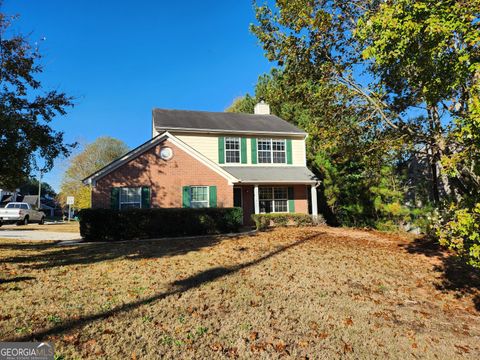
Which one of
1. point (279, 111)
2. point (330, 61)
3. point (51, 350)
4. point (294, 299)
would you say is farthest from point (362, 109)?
point (279, 111)

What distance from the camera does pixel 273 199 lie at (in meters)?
20.4

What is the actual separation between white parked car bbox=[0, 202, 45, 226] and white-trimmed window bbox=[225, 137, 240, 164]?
18150 mm

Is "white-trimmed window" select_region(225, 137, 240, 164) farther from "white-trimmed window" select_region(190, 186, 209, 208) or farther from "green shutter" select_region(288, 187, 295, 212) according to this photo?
"green shutter" select_region(288, 187, 295, 212)

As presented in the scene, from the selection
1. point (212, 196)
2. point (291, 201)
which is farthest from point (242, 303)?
point (291, 201)

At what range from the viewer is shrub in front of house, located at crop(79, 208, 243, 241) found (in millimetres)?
13547

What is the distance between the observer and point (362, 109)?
1162 centimetres

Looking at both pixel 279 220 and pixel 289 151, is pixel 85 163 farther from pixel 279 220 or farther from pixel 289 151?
pixel 279 220

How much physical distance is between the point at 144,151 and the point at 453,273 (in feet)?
45.1

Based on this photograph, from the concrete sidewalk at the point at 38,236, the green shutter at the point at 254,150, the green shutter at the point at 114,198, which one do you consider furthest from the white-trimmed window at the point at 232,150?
the concrete sidewalk at the point at 38,236

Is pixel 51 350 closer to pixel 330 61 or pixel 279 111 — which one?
pixel 330 61

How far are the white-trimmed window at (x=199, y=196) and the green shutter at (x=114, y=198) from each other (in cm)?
364

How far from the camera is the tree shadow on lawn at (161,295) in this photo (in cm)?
428

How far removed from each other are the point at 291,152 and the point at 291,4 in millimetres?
12252

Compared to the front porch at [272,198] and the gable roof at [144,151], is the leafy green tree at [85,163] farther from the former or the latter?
the front porch at [272,198]
